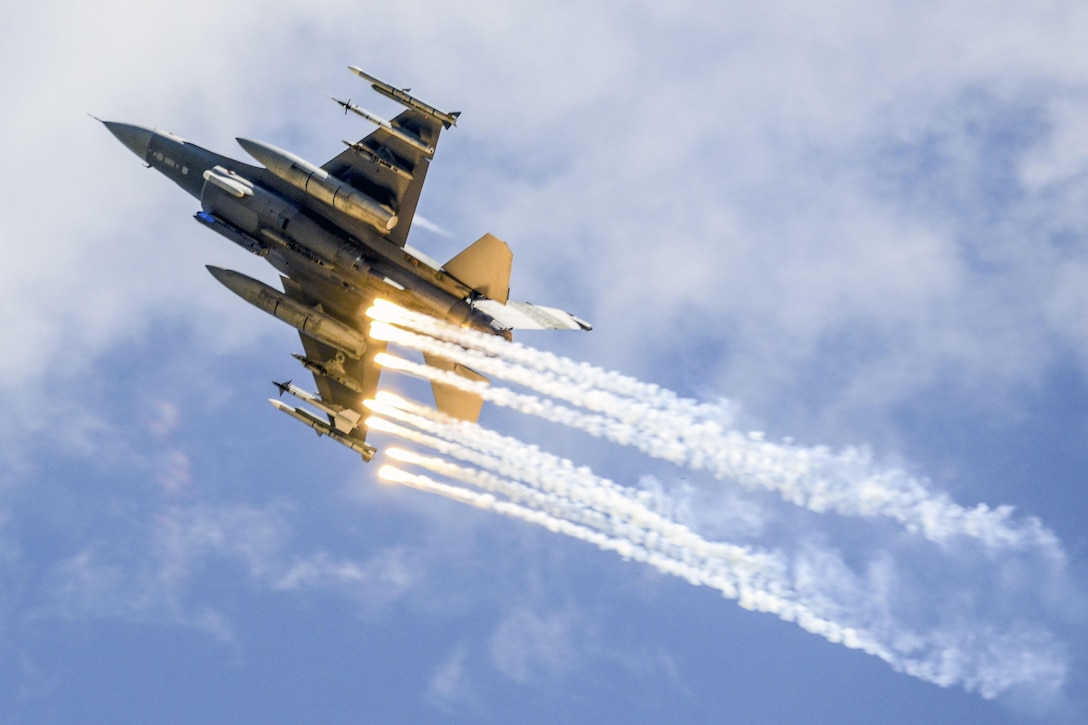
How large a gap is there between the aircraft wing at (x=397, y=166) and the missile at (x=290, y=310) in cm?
412

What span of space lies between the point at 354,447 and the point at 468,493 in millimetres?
8726

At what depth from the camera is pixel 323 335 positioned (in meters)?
42.3

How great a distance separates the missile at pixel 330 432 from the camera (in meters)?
46.8

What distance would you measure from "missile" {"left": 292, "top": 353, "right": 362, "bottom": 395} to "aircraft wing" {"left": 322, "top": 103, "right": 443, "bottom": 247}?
8000 millimetres

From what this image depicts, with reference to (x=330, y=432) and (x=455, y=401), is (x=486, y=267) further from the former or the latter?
(x=330, y=432)

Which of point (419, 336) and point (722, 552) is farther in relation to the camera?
point (419, 336)

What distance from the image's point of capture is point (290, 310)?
41.8m

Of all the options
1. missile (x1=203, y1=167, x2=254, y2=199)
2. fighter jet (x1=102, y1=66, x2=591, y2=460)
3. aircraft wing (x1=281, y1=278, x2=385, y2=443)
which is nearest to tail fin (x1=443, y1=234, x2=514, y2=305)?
fighter jet (x1=102, y1=66, x2=591, y2=460)

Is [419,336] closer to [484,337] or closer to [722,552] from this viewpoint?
[484,337]

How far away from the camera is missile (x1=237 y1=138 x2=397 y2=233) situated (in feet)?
130

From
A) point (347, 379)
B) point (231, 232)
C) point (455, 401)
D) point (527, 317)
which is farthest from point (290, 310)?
point (527, 317)

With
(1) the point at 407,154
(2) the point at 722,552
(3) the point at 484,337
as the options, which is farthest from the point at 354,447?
(2) the point at 722,552

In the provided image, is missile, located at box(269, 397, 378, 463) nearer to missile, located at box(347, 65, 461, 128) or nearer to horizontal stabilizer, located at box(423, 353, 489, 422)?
horizontal stabilizer, located at box(423, 353, 489, 422)

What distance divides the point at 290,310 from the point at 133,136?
29.6 ft
